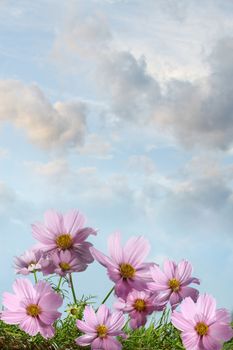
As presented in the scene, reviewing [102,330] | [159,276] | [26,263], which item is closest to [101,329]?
[102,330]

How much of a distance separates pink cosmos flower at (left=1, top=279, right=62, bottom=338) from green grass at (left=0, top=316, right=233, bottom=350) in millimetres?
249

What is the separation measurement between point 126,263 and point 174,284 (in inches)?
13.1

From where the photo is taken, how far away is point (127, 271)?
2.26 metres

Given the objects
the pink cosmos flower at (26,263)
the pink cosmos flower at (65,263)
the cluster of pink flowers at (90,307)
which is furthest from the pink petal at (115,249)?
the pink cosmos flower at (26,263)

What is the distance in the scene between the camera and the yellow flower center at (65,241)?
228 centimetres

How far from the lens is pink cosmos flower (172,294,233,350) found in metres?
2.33

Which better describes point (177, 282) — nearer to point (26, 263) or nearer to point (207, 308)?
point (207, 308)

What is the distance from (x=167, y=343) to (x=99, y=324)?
0.65m

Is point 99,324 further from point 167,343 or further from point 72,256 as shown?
point 167,343

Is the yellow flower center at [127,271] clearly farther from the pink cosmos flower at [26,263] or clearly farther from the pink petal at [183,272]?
the pink cosmos flower at [26,263]

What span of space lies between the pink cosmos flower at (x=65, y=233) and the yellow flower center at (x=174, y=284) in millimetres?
420

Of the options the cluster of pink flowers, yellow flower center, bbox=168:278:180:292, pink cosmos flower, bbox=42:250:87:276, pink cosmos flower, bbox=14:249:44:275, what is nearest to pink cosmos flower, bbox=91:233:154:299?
the cluster of pink flowers

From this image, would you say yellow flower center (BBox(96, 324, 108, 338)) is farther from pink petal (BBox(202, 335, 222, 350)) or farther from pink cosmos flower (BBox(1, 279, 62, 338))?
pink petal (BBox(202, 335, 222, 350))

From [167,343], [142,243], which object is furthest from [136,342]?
[142,243]
